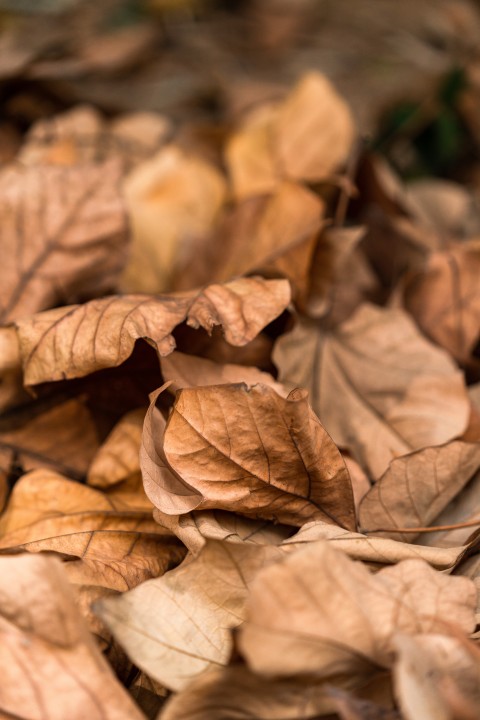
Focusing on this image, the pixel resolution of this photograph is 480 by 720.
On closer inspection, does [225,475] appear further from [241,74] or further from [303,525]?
[241,74]

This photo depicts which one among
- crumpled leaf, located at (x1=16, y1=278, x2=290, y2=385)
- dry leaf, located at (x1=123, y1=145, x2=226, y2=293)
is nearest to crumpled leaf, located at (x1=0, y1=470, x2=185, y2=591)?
crumpled leaf, located at (x1=16, y1=278, x2=290, y2=385)

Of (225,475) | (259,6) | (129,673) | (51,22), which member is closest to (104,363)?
(225,475)

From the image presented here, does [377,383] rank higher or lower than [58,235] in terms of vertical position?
lower

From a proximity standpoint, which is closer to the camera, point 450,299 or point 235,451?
point 235,451

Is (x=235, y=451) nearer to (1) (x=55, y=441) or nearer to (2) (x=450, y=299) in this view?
(1) (x=55, y=441)

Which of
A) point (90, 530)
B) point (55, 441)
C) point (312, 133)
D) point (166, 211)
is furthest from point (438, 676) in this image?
point (312, 133)

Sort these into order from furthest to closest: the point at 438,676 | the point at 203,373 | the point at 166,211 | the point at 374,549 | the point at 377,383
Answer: the point at 166,211
the point at 377,383
the point at 203,373
the point at 374,549
the point at 438,676
